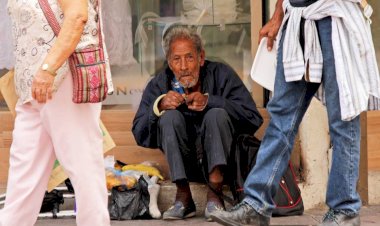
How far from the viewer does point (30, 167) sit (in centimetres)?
462

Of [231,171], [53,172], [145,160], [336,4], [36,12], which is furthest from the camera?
[145,160]

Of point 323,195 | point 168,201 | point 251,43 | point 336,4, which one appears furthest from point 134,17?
point 336,4

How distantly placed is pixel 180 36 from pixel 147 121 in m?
0.62

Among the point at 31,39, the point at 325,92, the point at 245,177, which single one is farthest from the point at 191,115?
the point at 31,39

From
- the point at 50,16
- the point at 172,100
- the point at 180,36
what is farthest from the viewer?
the point at 180,36

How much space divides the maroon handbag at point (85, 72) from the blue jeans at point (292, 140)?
92cm

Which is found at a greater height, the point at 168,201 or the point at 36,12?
the point at 36,12

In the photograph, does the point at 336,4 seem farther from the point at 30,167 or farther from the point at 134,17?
the point at 134,17

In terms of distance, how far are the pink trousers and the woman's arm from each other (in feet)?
0.41

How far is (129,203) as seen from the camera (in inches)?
249

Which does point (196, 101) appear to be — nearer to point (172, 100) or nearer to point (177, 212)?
point (172, 100)

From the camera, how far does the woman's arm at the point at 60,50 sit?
437 centimetres

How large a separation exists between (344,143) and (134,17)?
2.71m

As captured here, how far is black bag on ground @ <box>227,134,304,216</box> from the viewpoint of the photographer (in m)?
6.18
